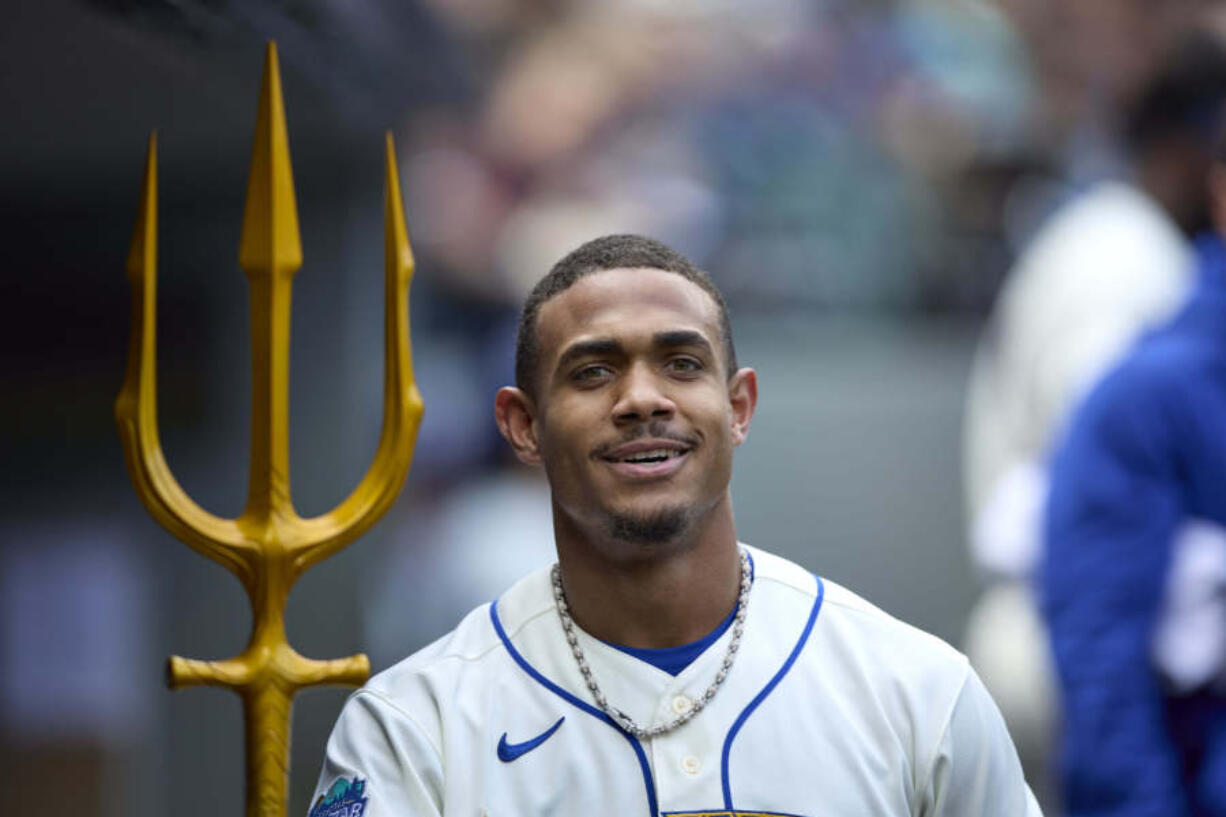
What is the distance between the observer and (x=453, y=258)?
7492mm

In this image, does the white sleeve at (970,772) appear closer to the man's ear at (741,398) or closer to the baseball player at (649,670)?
the baseball player at (649,670)

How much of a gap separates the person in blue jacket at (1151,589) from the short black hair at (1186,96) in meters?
0.64

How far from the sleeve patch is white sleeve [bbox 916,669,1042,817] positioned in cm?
70

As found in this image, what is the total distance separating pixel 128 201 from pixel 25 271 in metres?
0.30

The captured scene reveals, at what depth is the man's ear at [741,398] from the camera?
261 cm

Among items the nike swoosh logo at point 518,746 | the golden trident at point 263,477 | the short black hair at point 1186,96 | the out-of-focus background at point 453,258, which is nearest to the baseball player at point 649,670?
the nike swoosh logo at point 518,746

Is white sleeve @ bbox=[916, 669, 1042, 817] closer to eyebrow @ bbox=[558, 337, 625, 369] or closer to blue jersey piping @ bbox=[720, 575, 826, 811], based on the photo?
blue jersey piping @ bbox=[720, 575, 826, 811]

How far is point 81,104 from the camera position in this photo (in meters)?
3.50

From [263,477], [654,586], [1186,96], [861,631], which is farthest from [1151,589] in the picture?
[263,477]

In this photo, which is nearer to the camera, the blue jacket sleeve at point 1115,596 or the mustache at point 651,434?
the mustache at point 651,434

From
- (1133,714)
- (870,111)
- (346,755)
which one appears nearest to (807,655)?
(346,755)

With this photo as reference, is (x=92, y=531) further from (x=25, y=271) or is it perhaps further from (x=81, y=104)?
(x=81, y=104)

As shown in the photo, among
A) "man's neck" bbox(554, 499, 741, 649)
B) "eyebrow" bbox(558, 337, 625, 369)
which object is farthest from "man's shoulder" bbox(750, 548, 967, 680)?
"eyebrow" bbox(558, 337, 625, 369)

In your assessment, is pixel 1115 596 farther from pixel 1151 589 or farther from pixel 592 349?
pixel 592 349
